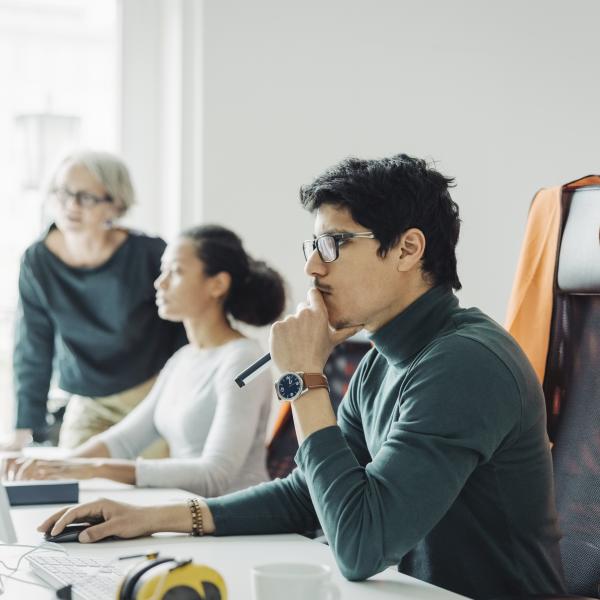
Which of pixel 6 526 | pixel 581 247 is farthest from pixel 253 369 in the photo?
pixel 581 247

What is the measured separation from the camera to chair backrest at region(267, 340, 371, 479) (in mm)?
2221

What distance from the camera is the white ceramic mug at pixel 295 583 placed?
0.88 meters

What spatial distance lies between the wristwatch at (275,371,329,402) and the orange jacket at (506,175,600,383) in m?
0.45

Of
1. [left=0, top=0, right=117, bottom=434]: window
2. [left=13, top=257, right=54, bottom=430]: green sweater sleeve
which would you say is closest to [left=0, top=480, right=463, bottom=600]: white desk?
[left=13, top=257, right=54, bottom=430]: green sweater sleeve

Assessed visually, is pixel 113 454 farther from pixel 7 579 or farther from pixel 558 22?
pixel 558 22

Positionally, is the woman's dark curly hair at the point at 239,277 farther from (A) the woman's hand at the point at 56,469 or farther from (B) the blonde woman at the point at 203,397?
(A) the woman's hand at the point at 56,469

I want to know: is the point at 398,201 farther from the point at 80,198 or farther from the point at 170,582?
the point at 80,198

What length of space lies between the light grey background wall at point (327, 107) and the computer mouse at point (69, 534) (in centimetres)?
205

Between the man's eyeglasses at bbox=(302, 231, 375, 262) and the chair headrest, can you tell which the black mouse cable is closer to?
the man's eyeglasses at bbox=(302, 231, 375, 262)

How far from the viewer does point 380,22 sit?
3.50 meters

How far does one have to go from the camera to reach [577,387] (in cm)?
158

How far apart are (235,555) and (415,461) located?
0.31 m

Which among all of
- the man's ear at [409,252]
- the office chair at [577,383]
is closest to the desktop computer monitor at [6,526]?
the man's ear at [409,252]

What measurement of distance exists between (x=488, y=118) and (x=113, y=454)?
1725 millimetres
